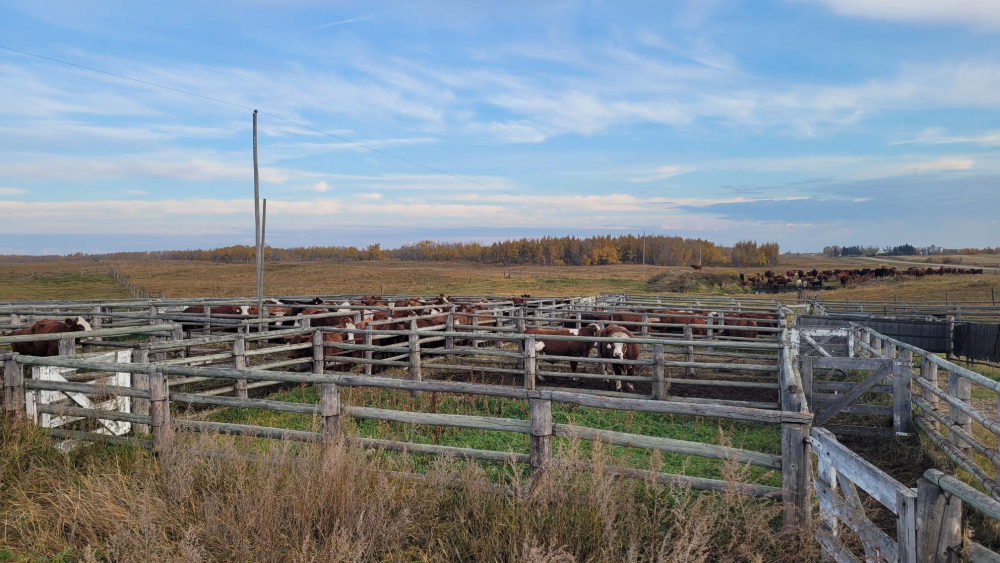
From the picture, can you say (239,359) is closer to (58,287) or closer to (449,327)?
(449,327)

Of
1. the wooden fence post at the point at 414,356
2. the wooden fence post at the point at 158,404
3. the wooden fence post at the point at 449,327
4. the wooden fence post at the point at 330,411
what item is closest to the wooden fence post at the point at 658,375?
the wooden fence post at the point at 414,356

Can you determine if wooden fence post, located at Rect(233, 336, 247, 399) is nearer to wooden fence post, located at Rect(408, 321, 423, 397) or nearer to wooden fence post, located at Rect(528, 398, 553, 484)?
wooden fence post, located at Rect(408, 321, 423, 397)

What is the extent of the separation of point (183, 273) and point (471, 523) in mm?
88480

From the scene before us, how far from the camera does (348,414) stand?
5.23 meters

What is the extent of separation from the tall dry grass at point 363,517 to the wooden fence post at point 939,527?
87cm

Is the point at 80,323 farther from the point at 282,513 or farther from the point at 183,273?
the point at 183,273

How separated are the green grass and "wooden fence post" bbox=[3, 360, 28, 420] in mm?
2349

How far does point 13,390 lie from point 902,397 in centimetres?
1094

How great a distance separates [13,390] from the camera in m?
6.34

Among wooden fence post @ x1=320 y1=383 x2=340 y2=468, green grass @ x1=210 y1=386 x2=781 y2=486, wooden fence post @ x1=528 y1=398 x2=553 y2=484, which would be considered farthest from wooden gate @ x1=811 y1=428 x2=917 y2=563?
wooden fence post @ x1=320 y1=383 x2=340 y2=468

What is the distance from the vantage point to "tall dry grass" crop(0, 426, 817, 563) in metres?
3.69

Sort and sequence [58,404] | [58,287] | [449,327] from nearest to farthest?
[58,404] → [449,327] → [58,287]

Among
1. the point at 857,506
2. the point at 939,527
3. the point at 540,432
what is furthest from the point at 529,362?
the point at 939,527

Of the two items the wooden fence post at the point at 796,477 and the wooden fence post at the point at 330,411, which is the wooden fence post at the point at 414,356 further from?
the wooden fence post at the point at 796,477
